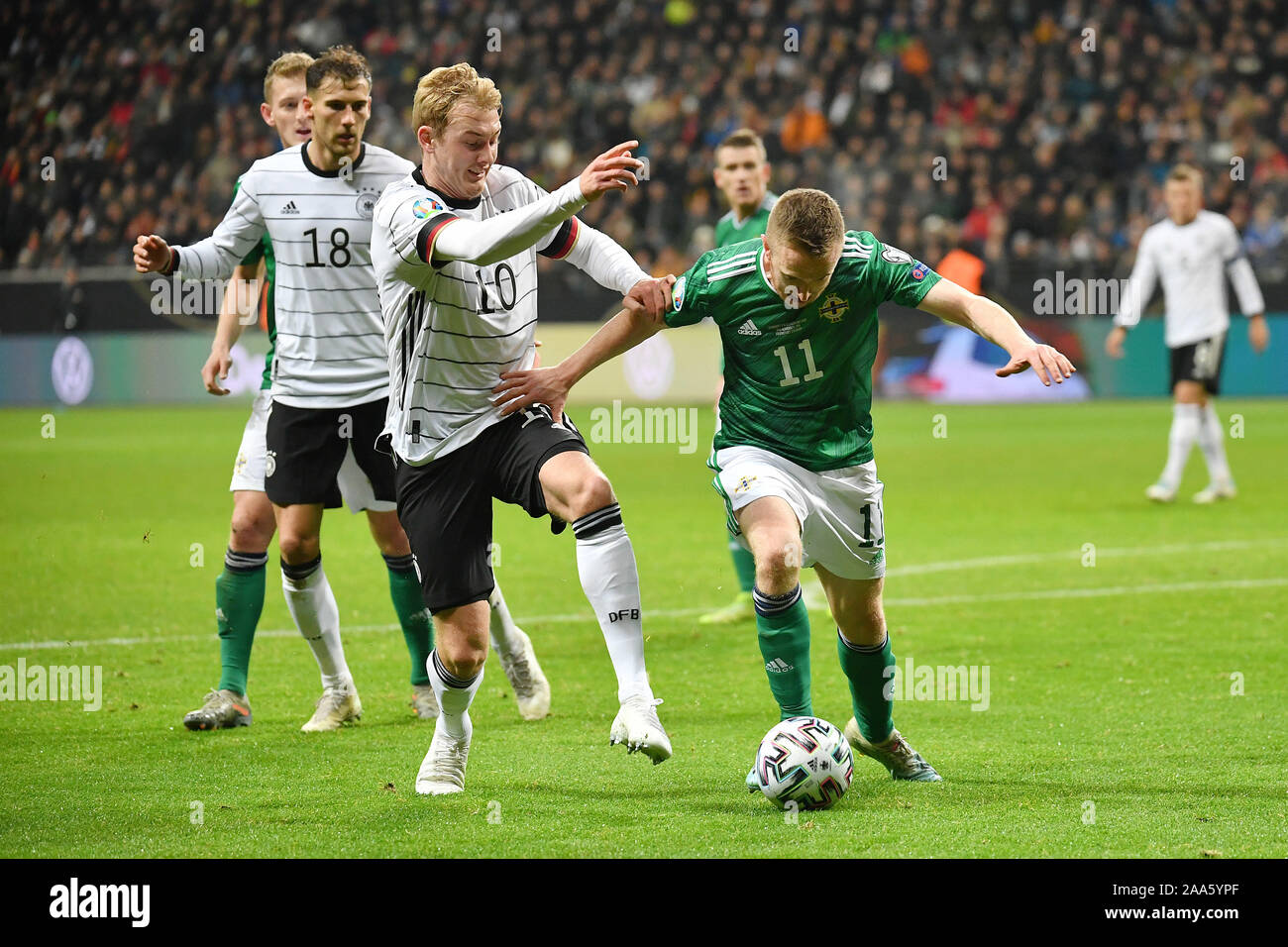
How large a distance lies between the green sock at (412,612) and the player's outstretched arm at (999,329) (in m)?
2.45

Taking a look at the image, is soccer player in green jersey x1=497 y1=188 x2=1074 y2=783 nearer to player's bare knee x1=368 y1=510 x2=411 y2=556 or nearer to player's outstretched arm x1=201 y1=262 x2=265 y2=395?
player's bare knee x1=368 y1=510 x2=411 y2=556

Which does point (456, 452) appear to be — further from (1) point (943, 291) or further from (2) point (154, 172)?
(2) point (154, 172)

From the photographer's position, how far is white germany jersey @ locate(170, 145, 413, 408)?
590 cm

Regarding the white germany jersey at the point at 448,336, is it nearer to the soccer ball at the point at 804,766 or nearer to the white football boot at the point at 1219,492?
the soccer ball at the point at 804,766

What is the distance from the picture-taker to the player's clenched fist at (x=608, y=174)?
4.17 meters

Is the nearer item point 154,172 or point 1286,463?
point 1286,463

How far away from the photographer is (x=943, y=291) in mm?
4703

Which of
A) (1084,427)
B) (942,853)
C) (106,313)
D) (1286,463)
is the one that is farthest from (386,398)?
(106,313)

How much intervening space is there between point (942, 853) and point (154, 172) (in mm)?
22067

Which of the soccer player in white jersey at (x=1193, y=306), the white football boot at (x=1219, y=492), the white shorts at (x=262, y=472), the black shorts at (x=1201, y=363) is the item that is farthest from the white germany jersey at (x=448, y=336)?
the black shorts at (x=1201, y=363)

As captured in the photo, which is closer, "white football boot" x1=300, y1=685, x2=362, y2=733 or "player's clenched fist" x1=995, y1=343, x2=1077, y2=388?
"player's clenched fist" x1=995, y1=343, x2=1077, y2=388

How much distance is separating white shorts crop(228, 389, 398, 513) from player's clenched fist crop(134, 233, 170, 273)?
63 centimetres

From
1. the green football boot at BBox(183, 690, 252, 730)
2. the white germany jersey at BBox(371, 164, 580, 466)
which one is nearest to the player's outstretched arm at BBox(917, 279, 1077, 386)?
the white germany jersey at BBox(371, 164, 580, 466)

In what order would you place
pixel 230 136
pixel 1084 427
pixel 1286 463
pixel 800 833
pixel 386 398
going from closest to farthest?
pixel 800 833, pixel 386 398, pixel 1286 463, pixel 1084 427, pixel 230 136
